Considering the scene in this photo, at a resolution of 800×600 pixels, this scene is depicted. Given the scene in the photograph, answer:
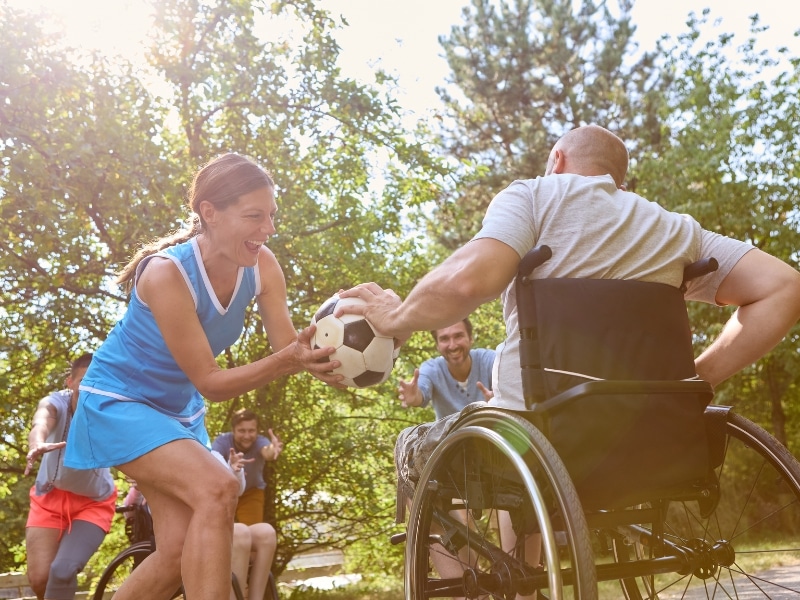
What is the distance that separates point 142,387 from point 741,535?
10.8ft

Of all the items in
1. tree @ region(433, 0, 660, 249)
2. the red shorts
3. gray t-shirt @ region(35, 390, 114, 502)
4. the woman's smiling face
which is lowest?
the red shorts

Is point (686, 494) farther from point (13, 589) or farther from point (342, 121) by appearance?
point (13, 589)

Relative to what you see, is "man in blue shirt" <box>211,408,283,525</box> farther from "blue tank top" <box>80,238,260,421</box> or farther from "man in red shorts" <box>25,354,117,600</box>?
"blue tank top" <box>80,238,260,421</box>

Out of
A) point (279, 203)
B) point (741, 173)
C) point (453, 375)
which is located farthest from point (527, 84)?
point (453, 375)

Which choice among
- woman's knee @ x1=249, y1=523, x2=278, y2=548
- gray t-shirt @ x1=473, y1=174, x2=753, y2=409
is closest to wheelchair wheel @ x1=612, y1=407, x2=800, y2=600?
gray t-shirt @ x1=473, y1=174, x2=753, y2=409

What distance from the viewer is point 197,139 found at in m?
11.0

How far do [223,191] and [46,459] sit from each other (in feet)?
11.8

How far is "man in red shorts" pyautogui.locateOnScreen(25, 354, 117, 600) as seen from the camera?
6.02 metres

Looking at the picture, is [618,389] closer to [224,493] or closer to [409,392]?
[224,493]

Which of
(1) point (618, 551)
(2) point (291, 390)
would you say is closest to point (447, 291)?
(1) point (618, 551)

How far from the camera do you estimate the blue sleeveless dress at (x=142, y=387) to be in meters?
3.20

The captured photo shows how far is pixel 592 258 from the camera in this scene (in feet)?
8.69

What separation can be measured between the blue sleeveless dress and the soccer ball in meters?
0.40

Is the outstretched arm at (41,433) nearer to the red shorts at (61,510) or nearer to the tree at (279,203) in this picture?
the red shorts at (61,510)
